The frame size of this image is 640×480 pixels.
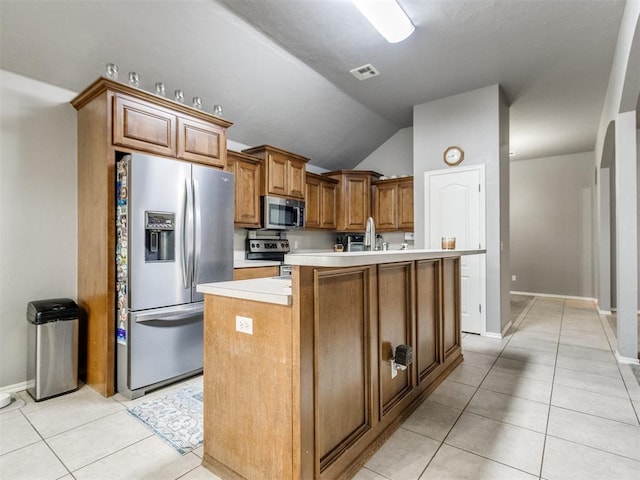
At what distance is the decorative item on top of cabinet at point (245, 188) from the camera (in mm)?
3974

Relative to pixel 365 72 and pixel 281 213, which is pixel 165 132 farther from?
pixel 365 72

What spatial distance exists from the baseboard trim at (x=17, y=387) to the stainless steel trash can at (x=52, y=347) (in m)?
0.05

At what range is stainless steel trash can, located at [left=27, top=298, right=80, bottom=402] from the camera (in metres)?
2.41

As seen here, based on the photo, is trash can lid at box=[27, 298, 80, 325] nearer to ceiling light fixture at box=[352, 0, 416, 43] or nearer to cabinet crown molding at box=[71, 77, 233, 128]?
cabinet crown molding at box=[71, 77, 233, 128]

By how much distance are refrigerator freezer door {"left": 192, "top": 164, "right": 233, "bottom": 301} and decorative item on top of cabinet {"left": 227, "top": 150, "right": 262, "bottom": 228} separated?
871 mm

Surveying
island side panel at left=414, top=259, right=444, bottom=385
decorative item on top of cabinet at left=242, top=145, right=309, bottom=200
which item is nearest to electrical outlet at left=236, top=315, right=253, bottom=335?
island side panel at left=414, top=259, right=444, bottom=385

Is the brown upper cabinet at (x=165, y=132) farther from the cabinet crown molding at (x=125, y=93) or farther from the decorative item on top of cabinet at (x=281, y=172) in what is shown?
the decorative item on top of cabinet at (x=281, y=172)

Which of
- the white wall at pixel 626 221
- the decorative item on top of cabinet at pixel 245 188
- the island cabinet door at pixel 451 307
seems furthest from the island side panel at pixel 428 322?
the decorative item on top of cabinet at pixel 245 188

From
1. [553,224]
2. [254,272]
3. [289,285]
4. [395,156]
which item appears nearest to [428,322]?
[289,285]

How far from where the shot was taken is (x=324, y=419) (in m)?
1.50

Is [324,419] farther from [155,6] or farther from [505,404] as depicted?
[155,6]

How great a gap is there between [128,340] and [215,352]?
3.94ft

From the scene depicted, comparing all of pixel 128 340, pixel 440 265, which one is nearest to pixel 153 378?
pixel 128 340

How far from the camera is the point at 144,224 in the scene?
8.25 ft
